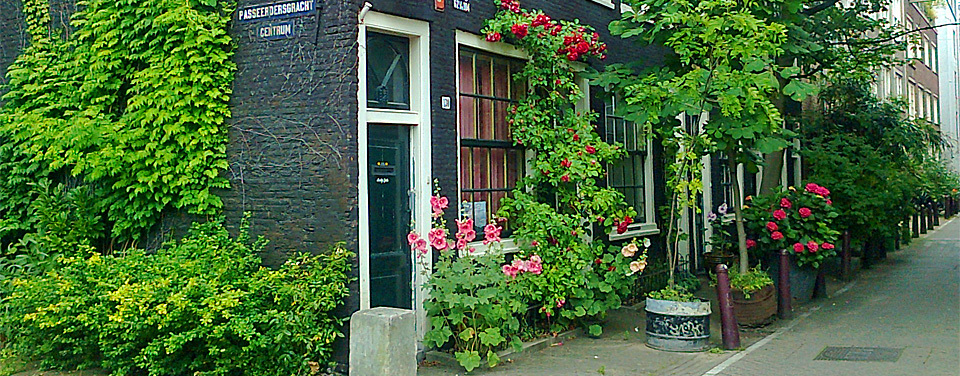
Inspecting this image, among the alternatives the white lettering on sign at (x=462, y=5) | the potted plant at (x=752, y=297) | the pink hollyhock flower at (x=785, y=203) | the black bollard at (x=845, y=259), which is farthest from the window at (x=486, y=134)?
the black bollard at (x=845, y=259)

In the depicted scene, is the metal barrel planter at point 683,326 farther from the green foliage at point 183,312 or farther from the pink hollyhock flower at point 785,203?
the green foliage at point 183,312

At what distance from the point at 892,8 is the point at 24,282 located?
33839 mm

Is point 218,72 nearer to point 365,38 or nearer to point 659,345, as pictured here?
point 365,38

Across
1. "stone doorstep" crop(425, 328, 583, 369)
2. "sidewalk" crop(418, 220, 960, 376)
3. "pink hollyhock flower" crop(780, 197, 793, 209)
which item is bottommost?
"sidewalk" crop(418, 220, 960, 376)

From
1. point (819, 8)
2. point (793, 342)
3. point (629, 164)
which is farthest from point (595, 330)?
point (819, 8)

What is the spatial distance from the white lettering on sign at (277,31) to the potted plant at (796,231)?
6.70 m

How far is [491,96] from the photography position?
1051 centimetres

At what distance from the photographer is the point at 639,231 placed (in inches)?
529

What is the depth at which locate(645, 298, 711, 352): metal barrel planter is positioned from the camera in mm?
9609

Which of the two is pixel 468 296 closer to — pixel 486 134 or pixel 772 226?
pixel 486 134

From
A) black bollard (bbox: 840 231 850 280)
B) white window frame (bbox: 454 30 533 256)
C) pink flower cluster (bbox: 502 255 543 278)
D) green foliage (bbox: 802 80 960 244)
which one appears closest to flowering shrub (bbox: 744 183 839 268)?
green foliage (bbox: 802 80 960 244)

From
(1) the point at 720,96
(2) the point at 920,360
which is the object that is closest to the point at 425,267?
(1) the point at 720,96

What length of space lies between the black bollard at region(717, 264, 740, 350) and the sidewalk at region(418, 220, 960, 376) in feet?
0.52

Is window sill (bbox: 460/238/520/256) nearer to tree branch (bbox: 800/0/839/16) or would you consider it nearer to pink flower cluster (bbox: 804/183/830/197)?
pink flower cluster (bbox: 804/183/830/197)
